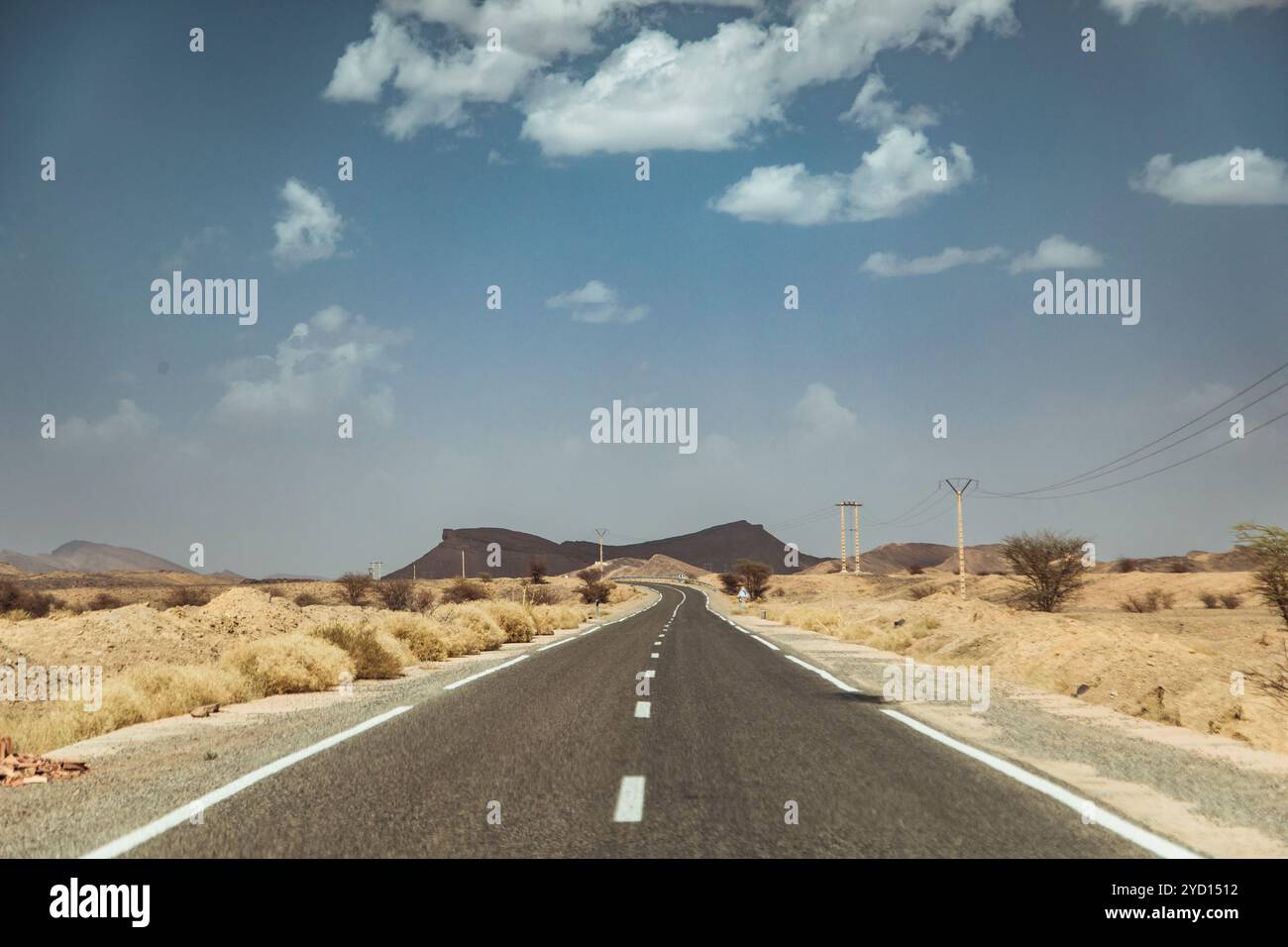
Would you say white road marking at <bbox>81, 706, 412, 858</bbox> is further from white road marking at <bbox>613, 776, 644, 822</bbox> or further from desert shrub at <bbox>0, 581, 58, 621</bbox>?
desert shrub at <bbox>0, 581, 58, 621</bbox>

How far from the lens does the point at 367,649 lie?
18.8 metres

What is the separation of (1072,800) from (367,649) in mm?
14515

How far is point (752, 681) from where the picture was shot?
634 inches

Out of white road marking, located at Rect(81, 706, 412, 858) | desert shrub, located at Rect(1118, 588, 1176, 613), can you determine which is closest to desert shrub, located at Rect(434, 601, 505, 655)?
white road marking, located at Rect(81, 706, 412, 858)

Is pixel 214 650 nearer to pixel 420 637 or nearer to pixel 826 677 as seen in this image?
pixel 420 637

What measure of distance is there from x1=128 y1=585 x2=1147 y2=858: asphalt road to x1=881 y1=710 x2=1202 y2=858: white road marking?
12 centimetres

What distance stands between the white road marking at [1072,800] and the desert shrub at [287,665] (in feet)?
32.9

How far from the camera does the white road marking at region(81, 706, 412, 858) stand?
5766 mm

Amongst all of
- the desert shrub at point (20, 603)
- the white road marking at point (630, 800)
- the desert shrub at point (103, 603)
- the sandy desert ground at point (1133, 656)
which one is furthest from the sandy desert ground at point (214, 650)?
the desert shrub at point (103, 603)

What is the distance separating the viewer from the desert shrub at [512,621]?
31.4 metres
